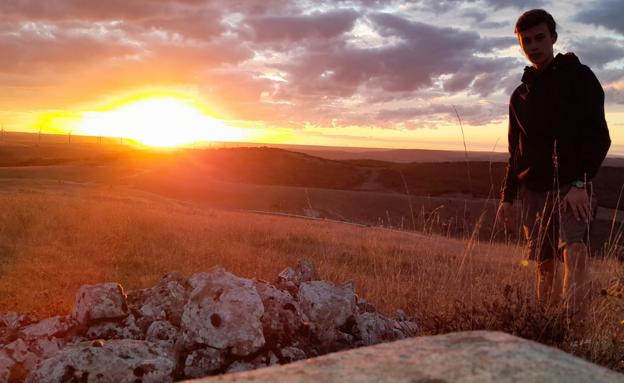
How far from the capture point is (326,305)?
14.4ft

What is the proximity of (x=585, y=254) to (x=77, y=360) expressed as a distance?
3.52m

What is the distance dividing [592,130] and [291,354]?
2721 mm

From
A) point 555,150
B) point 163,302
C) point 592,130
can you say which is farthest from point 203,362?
point 592,130

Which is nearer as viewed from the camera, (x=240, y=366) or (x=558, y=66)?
(x=240, y=366)

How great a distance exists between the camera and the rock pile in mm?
3268

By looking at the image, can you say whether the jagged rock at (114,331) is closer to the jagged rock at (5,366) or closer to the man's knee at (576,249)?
the jagged rock at (5,366)

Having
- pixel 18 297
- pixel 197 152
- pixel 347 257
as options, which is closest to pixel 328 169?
pixel 197 152

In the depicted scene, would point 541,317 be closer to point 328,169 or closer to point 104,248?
point 104,248

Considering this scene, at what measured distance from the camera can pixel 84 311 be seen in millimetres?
4121

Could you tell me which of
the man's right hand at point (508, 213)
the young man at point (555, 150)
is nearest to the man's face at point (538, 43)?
the young man at point (555, 150)

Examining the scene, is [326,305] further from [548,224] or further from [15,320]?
[15,320]

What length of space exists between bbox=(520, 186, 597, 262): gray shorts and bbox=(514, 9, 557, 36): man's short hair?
1291mm

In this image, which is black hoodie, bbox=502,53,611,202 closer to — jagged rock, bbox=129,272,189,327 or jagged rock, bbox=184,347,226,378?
jagged rock, bbox=184,347,226,378

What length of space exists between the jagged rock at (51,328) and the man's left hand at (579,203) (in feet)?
12.6
